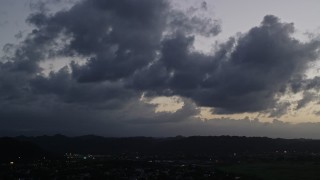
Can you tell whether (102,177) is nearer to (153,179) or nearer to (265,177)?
(153,179)

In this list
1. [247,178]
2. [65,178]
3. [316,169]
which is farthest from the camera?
[316,169]

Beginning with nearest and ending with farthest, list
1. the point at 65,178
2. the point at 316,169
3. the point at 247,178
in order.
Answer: the point at 65,178 → the point at 247,178 → the point at 316,169

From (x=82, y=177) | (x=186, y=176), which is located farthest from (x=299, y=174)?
(x=82, y=177)

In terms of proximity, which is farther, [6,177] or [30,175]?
[30,175]

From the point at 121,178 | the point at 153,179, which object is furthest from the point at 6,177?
the point at 153,179

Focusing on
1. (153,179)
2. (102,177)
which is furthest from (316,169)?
(102,177)

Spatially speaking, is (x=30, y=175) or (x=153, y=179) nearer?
(x=153, y=179)

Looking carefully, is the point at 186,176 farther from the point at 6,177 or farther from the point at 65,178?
the point at 6,177
